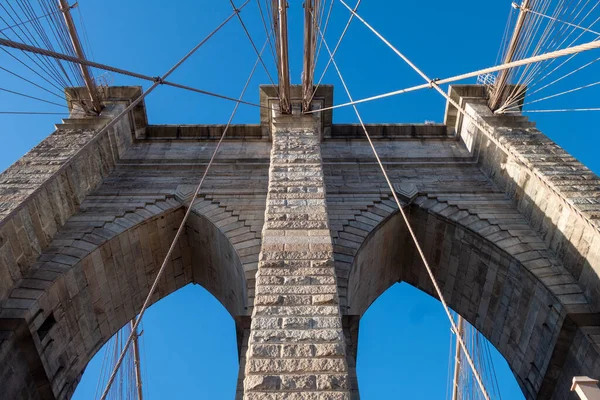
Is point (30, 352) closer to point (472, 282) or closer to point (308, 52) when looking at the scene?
point (308, 52)

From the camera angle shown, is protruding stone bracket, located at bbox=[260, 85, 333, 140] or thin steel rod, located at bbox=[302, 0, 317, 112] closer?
thin steel rod, located at bbox=[302, 0, 317, 112]

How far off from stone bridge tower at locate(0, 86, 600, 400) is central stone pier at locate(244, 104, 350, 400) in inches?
1.2

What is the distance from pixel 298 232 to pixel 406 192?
4.02 m

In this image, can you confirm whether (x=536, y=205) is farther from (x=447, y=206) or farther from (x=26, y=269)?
(x=26, y=269)

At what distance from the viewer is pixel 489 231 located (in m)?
8.70

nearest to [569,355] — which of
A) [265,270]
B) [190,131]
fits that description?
[265,270]

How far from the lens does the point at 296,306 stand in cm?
494

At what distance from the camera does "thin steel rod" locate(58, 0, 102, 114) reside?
958cm

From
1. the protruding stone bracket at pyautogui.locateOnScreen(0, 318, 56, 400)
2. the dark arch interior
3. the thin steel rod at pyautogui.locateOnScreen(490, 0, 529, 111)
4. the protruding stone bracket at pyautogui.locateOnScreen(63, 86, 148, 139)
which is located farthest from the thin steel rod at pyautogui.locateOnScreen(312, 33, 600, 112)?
the protruding stone bracket at pyautogui.locateOnScreen(0, 318, 56, 400)

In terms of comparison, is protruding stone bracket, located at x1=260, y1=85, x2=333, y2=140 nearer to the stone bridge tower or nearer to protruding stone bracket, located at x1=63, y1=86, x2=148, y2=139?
the stone bridge tower

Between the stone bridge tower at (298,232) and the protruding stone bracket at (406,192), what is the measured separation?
4 centimetres

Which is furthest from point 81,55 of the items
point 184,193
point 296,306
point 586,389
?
point 586,389

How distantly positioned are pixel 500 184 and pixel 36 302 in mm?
7842

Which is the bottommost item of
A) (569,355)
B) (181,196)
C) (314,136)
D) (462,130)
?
(569,355)
